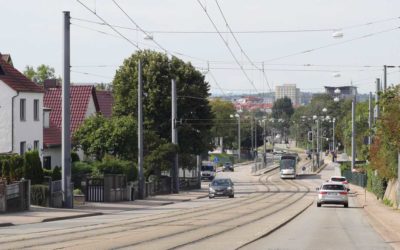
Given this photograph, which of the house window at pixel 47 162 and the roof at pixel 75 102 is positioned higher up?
the roof at pixel 75 102

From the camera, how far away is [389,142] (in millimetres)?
49625

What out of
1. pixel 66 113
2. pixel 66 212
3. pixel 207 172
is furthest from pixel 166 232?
pixel 207 172

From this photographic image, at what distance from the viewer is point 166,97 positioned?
252 ft

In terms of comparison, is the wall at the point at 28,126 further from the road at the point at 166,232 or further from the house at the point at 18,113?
the road at the point at 166,232

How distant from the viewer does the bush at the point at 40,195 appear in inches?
1679

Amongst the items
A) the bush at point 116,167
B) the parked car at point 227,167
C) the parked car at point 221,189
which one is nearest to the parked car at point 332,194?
the bush at point 116,167

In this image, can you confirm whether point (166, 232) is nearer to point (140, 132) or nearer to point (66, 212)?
point (66, 212)

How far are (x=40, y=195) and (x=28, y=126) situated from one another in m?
16.3

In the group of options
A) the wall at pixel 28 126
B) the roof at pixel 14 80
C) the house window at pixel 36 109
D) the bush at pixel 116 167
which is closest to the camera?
the roof at pixel 14 80

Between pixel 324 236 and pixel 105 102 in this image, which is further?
pixel 105 102

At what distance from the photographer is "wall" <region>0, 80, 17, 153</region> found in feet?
184

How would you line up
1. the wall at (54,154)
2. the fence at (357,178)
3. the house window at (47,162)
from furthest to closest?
1. the fence at (357,178)
2. the wall at (54,154)
3. the house window at (47,162)

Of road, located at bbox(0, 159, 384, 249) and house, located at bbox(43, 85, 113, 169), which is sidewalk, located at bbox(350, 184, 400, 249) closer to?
road, located at bbox(0, 159, 384, 249)

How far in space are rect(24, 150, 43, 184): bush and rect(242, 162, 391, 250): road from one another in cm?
1432
